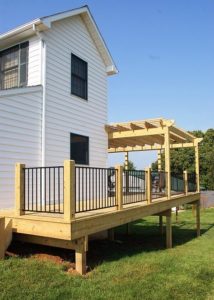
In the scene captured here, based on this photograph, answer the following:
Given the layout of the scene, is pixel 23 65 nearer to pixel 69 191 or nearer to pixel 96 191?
pixel 96 191

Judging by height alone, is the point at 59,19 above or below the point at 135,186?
above

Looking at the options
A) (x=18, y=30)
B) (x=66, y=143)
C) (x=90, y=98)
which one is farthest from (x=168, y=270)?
(x=18, y=30)

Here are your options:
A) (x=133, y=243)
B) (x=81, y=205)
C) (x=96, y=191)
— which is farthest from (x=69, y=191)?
(x=133, y=243)

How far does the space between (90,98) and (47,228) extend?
697 cm

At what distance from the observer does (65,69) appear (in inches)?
441

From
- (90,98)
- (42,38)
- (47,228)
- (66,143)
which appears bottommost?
(47,228)

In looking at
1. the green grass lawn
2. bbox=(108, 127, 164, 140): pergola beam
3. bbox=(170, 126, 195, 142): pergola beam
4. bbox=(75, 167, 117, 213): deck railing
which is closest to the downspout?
bbox=(75, 167, 117, 213): deck railing

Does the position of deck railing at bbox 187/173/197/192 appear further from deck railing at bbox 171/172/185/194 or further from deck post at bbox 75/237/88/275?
deck post at bbox 75/237/88/275

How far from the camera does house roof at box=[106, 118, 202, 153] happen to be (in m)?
12.1

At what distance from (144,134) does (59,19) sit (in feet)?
16.7

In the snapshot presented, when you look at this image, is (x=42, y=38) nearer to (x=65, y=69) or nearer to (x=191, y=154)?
(x=65, y=69)

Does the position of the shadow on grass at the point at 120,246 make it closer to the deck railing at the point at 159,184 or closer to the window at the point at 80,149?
the deck railing at the point at 159,184

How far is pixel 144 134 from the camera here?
12734 millimetres

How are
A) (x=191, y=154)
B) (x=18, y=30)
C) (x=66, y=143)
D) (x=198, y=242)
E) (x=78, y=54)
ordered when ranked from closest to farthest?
(x=18, y=30), (x=66, y=143), (x=78, y=54), (x=198, y=242), (x=191, y=154)
